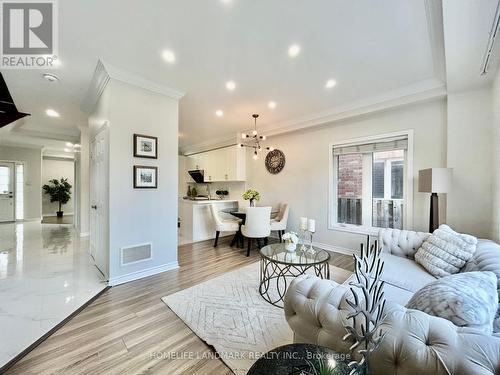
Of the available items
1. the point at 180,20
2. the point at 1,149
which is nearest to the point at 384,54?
the point at 180,20

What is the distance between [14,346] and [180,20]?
307 centimetres

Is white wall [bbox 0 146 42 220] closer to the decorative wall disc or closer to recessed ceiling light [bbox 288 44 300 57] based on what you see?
the decorative wall disc

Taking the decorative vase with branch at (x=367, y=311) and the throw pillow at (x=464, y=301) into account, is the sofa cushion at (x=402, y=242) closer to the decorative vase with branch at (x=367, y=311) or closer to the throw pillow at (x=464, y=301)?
the throw pillow at (x=464, y=301)

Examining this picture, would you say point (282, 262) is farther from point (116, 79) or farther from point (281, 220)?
point (116, 79)

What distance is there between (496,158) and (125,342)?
4273 mm

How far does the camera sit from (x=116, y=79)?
2770 mm

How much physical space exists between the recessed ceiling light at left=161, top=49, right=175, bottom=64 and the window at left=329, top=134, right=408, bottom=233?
3.25 m

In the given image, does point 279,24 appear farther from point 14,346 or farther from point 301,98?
point 14,346

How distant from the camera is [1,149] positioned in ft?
23.4

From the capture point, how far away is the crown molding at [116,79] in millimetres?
2695

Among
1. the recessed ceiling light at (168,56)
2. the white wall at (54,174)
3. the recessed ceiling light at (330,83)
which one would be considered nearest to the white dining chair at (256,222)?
the recessed ceiling light at (330,83)

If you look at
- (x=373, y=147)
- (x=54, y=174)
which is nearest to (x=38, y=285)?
(x=373, y=147)

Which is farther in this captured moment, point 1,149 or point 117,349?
point 1,149

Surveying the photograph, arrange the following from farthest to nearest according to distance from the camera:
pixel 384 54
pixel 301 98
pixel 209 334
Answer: pixel 301 98, pixel 384 54, pixel 209 334
